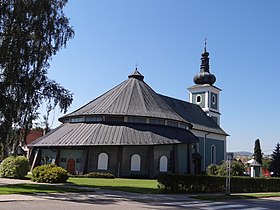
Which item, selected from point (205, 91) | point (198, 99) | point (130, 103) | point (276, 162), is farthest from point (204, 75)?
point (130, 103)

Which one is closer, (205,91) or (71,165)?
(71,165)

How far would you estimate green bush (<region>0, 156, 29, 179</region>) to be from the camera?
102 ft

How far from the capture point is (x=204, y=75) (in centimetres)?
7112

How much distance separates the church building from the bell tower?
882 inches

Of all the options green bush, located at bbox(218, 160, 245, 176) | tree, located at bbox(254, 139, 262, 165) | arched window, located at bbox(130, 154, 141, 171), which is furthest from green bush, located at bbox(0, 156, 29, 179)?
tree, located at bbox(254, 139, 262, 165)

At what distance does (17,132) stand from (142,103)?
24.3 meters

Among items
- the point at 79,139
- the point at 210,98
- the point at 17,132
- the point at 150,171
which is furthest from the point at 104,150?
the point at 210,98

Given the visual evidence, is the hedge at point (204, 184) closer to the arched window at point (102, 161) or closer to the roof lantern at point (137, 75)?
the arched window at point (102, 161)

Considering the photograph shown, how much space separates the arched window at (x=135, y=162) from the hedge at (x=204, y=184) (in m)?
14.0

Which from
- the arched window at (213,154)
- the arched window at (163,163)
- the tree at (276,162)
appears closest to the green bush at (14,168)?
the arched window at (163,163)

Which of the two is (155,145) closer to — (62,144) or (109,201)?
(62,144)

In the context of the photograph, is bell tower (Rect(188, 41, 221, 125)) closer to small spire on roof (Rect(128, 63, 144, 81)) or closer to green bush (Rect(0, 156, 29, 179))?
small spire on roof (Rect(128, 63, 144, 81))

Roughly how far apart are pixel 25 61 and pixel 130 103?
2415 cm

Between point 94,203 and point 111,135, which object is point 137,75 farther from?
point 94,203
